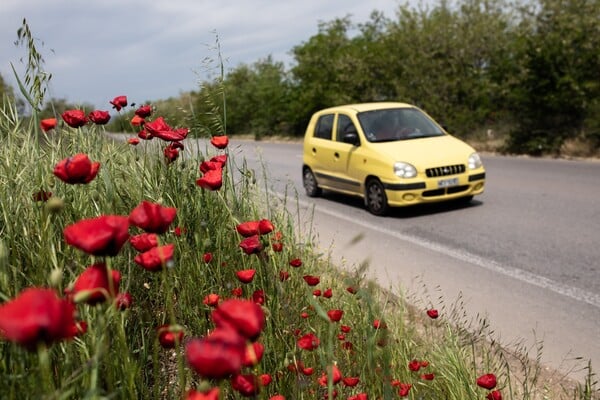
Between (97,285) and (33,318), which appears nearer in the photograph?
(33,318)

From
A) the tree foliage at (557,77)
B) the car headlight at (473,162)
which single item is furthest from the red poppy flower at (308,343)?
the tree foliage at (557,77)

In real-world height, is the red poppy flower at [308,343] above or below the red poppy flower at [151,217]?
below

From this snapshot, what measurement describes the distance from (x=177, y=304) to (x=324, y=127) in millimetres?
7481

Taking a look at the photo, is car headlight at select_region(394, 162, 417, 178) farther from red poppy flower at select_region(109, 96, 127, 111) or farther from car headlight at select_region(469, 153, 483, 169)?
red poppy flower at select_region(109, 96, 127, 111)

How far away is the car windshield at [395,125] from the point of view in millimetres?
9125

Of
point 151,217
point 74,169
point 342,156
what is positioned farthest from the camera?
point 342,156

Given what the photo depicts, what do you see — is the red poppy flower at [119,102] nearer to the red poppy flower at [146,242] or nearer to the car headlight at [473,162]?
the red poppy flower at [146,242]

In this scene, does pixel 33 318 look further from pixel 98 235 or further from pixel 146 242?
pixel 146 242

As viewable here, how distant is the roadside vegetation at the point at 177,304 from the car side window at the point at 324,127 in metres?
5.77

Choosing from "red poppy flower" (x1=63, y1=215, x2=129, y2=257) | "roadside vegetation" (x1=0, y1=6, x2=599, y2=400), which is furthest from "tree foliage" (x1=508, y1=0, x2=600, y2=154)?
"red poppy flower" (x1=63, y1=215, x2=129, y2=257)

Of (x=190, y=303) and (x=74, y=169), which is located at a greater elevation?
(x=74, y=169)

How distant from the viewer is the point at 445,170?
8359mm

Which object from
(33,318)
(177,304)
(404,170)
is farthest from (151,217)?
(404,170)

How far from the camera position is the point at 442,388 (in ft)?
9.06
